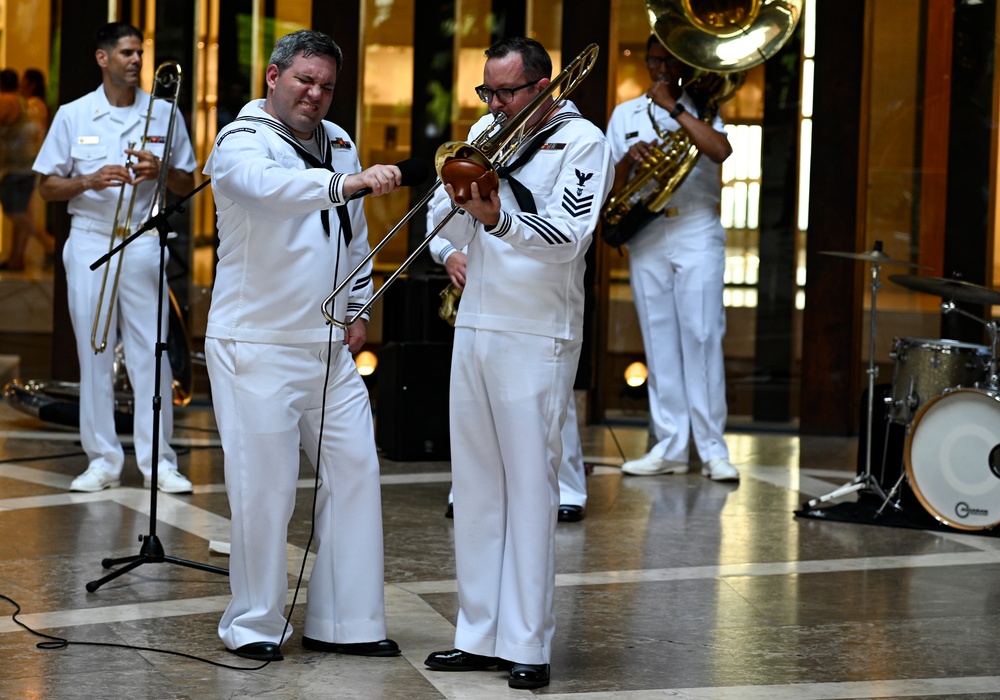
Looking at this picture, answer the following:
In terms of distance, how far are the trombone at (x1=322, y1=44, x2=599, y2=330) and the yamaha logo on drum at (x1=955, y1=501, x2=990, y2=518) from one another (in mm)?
2987

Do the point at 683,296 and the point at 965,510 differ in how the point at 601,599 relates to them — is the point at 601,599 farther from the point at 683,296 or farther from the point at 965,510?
the point at 683,296

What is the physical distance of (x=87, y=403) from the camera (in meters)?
6.36

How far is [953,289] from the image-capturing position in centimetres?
591

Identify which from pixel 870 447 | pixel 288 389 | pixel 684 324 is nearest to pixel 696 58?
pixel 684 324

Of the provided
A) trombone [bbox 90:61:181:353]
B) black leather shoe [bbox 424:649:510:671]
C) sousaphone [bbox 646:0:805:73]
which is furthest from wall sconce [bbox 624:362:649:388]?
black leather shoe [bbox 424:649:510:671]

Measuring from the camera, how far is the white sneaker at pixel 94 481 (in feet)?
20.5

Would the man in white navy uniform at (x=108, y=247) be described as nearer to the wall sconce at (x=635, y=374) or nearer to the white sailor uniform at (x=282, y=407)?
the white sailor uniform at (x=282, y=407)

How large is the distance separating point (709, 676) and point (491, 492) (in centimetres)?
80

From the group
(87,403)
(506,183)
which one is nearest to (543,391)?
(506,183)

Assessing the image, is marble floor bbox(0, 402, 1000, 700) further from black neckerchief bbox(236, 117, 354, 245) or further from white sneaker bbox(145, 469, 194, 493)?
black neckerchief bbox(236, 117, 354, 245)

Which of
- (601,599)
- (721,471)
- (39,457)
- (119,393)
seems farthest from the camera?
(119,393)

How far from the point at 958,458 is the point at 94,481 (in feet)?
12.6

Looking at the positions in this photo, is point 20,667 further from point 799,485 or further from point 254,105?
point 799,485

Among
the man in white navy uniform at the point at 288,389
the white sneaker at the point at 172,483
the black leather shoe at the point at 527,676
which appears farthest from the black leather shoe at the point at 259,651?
the white sneaker at the point at 172,483
